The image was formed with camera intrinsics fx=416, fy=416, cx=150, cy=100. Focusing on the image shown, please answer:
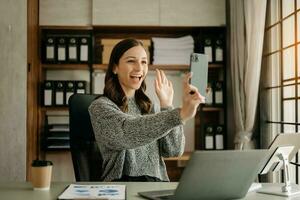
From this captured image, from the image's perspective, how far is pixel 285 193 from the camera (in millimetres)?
1369

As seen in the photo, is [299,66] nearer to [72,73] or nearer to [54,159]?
[72,73]

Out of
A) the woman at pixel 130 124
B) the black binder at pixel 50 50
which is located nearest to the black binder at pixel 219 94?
the black binder at pixel 50 50

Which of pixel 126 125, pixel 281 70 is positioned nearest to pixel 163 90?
pixel 126 125

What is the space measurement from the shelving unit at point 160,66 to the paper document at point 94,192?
2147 millimetres

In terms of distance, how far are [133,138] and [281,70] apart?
1.78 meters

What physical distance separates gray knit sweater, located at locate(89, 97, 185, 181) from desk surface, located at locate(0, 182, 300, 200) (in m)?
0.18

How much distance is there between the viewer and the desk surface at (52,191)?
1.29 m

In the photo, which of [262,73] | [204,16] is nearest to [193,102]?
[262,73]

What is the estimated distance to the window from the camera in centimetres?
278

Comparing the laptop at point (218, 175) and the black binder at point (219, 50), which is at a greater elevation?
the black binder at point (219, 50)

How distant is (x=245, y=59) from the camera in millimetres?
3230

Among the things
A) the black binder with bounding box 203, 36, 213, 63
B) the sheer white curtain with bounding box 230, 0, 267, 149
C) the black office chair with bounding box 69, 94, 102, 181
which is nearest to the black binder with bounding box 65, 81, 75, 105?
the black binder with bounding box 203, 36, 213, 63

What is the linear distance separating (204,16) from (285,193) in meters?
2.41

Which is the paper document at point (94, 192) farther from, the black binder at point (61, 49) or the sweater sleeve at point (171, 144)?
the black binder at point (61, 49)
